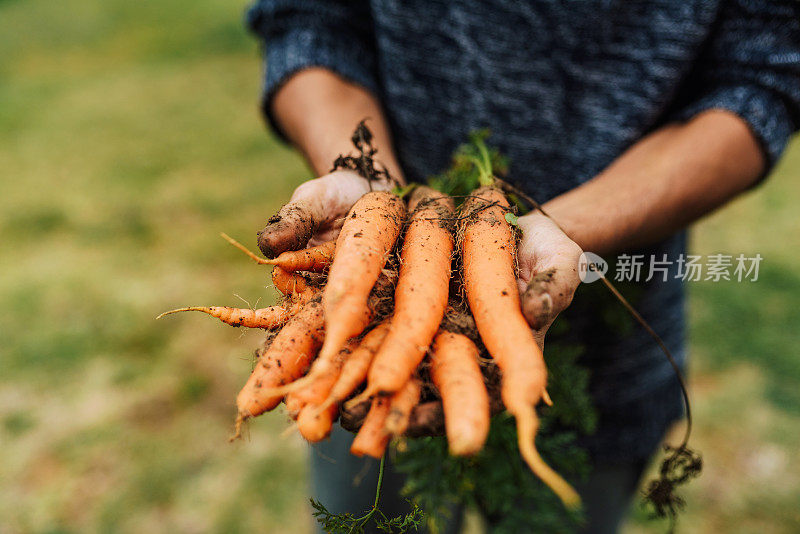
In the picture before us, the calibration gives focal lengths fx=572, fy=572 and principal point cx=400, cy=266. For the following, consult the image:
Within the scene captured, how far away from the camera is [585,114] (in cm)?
221

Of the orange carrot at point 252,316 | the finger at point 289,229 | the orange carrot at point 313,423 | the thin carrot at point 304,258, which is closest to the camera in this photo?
the orange carrot at point 313,423

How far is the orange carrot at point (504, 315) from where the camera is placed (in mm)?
1372

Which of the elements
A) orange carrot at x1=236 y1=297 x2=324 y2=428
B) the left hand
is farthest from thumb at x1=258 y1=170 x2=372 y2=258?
the left hand

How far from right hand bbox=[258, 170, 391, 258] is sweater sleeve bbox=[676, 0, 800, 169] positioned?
127 centimetres

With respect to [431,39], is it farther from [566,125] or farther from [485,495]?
[485,495]

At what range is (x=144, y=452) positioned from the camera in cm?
356

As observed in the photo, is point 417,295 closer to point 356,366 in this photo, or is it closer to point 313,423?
point 356,366

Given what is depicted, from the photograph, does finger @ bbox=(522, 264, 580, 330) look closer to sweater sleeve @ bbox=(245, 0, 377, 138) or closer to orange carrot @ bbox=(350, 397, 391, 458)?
orange carrot @ bbox=(350, 397, 391, 458)

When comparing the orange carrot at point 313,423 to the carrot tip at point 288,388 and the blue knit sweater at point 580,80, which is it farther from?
the blue knit sweater at point 580,80

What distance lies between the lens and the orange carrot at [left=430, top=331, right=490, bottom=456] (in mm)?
1311

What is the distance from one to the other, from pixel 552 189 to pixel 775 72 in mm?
853

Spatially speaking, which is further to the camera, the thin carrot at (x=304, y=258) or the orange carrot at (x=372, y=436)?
the thin carrot at (x=304, y=258)

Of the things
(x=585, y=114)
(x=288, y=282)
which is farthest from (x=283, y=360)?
(x=585, y=114)

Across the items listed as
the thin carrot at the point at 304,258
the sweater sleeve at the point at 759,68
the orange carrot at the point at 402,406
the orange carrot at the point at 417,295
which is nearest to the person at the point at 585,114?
the sweater sleeve at the point at 759,68
